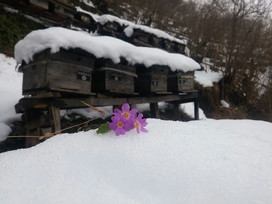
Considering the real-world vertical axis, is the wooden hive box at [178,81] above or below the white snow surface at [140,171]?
above

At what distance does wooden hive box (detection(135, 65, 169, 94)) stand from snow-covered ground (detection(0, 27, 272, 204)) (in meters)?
4.05

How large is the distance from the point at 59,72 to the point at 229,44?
951cm

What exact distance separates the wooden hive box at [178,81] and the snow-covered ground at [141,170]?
4847 millimetres

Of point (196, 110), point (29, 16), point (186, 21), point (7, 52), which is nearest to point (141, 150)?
point (196, 110)

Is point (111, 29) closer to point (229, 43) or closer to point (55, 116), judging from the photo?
point (55, 116)

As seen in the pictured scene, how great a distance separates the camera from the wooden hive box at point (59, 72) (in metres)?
3.14

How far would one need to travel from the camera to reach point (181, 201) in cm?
61

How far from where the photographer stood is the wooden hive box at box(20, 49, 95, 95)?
3.14m

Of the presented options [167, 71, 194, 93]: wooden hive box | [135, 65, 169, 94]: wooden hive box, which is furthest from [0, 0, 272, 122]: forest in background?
[135, 65, 169, 94]: wooden hive box

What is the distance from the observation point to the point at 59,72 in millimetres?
3238

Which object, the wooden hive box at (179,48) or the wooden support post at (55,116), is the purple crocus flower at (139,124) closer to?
the wooden support post at (55,116)

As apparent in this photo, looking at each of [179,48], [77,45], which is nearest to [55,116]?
[77,45]

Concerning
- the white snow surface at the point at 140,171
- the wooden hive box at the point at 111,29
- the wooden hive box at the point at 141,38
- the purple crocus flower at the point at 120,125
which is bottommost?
the white snow surface at the point at 140,171

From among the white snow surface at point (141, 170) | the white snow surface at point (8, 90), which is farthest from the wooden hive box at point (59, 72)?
the white snow surface at point (141, 170)
